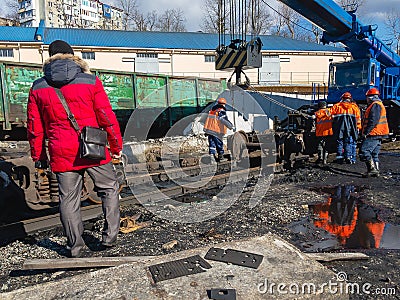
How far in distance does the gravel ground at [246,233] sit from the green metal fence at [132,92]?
4.90 metres

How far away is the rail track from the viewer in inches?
164

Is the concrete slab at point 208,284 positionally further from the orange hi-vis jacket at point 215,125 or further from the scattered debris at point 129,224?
the orange hi-vis jacket at point 215,125

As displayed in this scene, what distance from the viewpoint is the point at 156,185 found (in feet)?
20.9

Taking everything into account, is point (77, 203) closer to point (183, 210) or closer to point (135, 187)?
point (183, 210)

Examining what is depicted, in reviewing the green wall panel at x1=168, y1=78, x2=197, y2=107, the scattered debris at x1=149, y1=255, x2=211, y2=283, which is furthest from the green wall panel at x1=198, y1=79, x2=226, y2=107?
the scattered debris at x1=149, y1=255, x2=211, y2=283

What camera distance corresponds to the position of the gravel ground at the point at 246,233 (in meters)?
3.02

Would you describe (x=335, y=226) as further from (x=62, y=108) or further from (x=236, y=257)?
(x=62, y=108)

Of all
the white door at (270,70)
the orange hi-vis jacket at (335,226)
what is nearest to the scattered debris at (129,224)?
the orange hi-vis jacket at (335,226)

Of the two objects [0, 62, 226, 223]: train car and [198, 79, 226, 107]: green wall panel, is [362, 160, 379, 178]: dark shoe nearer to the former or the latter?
[0, 62, 226, 223]: train car

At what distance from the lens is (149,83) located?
10.5 metres

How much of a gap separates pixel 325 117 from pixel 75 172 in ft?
20.8
